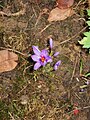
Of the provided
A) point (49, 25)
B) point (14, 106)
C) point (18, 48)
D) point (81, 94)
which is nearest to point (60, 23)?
point (49, 25)

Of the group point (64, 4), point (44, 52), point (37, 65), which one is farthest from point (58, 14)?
point (37, 65)

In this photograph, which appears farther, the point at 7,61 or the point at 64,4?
the point at 64,4

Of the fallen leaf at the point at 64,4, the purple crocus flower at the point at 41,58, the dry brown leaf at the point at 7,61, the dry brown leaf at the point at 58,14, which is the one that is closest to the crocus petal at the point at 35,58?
the purple crocus flower at the point at 41,58

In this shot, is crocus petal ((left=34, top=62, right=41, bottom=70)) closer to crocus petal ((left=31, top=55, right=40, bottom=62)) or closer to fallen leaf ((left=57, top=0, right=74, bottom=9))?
crocus petal ((left=31, top=55, right=40, bottom=62))

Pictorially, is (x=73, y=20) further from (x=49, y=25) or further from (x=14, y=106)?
(x=14, y=106)

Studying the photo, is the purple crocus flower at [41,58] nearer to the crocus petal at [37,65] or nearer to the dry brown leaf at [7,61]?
the crocus petal at [37,65]

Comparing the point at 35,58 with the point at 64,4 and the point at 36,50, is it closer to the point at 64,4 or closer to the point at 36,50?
the point at 36,50
